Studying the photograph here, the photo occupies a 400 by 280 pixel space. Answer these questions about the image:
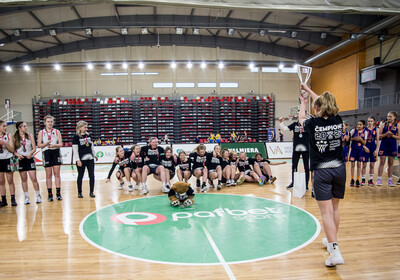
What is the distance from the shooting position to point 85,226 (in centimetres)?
382

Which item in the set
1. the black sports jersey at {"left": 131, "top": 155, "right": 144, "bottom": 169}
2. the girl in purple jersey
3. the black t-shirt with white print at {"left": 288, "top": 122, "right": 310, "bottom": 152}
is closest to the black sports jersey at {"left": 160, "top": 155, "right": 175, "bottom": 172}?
the black sports jersey at {"left": 131, "top": 155, "right": 144, "bottom": 169}

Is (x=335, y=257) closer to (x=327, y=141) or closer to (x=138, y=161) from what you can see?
(x=327, y=141)

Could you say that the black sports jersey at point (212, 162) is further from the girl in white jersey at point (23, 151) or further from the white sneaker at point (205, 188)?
the girl in white jersey at point (23, 151)

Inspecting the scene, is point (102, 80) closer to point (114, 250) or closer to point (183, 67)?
point (183, 67)

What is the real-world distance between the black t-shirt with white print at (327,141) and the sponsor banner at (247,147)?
9604mm

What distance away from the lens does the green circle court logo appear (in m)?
2.80

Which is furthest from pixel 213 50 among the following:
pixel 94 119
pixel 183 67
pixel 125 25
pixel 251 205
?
pixel 251 205

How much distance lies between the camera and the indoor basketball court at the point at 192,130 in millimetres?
2645

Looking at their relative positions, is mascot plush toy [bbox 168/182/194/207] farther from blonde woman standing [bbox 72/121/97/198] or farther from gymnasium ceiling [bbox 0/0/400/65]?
gymnasium ceiling [bbox 0/0/400/65]

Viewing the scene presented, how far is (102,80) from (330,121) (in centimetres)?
2101

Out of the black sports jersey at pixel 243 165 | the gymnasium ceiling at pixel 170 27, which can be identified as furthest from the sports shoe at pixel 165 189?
the gymnasium ceiling at pixel 170 27

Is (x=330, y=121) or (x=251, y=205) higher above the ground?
(x=330, y=121)

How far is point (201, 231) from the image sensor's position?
346cm

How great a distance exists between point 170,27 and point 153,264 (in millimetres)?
16246
